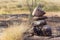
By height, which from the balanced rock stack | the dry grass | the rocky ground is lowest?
the rocky ground

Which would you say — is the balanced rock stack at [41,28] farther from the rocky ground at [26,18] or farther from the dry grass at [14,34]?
A: the dry grass at [14,34]

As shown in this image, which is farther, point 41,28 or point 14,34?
point 14,34

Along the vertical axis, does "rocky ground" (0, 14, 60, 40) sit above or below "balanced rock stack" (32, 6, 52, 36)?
below

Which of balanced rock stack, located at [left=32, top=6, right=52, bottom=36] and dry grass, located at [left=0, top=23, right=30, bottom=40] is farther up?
balanced rock stack, located at [left=32, top=6, right=52, bottom=36]

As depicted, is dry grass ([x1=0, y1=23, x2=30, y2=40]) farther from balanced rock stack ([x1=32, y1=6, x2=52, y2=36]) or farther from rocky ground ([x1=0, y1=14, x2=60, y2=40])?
balanced rock stack ([x1=32, y1=6, x2=52, y2=36])

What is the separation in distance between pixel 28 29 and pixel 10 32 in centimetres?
86

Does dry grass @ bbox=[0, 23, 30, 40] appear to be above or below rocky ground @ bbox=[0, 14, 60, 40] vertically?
above

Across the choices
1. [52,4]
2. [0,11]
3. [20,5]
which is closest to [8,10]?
[0,11]

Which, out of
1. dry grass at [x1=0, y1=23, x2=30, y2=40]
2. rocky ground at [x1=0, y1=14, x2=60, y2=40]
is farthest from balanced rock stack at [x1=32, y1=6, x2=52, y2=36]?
dry grass at [x1=0, y1=23, x2=30, y2=40]

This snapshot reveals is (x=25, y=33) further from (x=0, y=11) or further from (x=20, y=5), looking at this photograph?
(x=20, y=5)

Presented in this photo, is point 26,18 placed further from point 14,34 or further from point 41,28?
point 41,28

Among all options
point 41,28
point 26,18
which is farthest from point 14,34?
point 26,18

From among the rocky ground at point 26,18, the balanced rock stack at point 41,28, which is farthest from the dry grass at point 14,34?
the balanced rock stack at point 41,28

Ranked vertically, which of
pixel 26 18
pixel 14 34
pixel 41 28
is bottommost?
pixel 26 18
